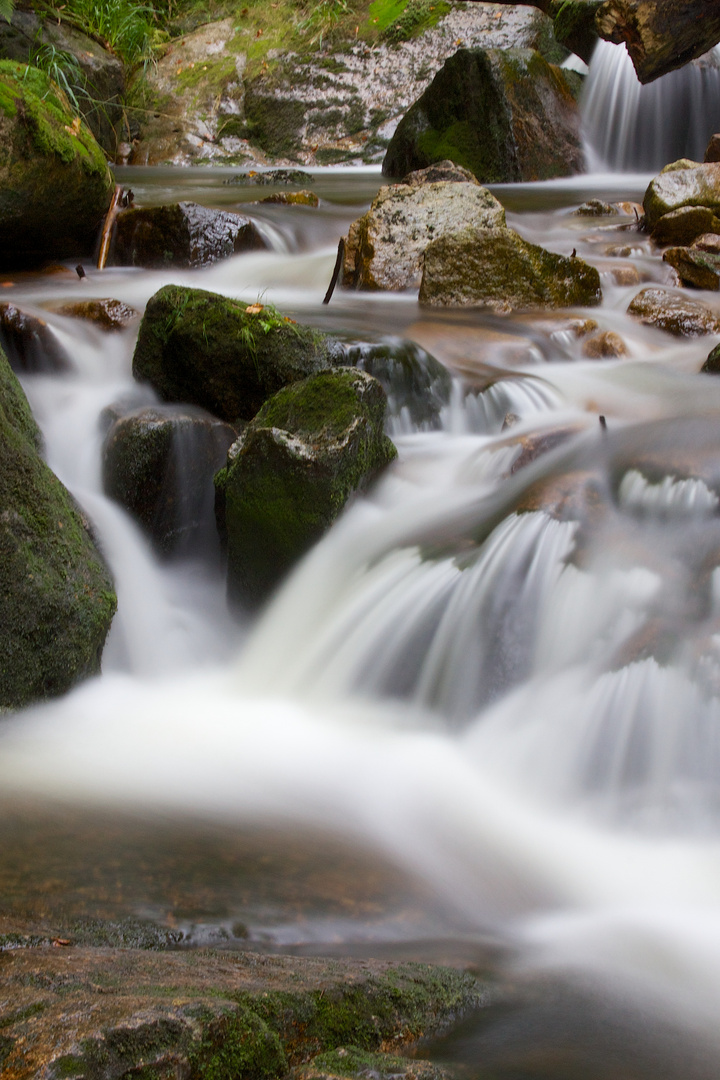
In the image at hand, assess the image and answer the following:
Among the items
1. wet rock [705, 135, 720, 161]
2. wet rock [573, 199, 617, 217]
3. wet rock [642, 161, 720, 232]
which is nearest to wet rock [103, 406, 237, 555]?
wet rock [642, 161, 720, 232]

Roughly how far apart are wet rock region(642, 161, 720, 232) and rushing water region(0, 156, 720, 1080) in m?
3.66

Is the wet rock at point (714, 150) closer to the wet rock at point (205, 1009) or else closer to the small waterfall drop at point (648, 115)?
the small waterfall drop at point (648, 115)

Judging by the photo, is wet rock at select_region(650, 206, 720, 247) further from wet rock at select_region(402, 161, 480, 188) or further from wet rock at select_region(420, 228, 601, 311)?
wet rock at select_region(402, 161, 480, 188)

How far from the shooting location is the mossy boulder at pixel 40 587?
2.88 m

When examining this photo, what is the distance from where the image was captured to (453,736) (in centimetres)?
296

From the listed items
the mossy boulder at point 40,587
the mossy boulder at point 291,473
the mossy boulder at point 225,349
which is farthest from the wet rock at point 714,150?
the mossy boulder at point 40,587

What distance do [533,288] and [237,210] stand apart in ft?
10.9

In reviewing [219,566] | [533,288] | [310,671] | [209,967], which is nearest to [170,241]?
[533,288]

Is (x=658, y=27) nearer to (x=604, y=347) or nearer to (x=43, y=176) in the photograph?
(x=604, y=347)

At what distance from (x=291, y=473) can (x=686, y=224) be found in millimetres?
5758

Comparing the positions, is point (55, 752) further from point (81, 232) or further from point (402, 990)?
point (81, 232)

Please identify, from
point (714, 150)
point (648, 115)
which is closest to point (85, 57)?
point (648, 115)

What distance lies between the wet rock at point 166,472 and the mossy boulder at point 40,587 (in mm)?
742

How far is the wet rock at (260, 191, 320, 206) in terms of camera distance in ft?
29.1
